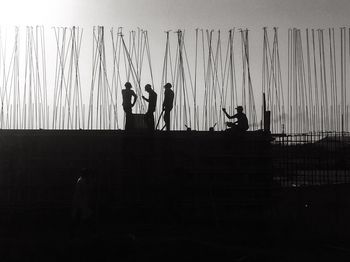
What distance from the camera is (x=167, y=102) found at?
566 inches

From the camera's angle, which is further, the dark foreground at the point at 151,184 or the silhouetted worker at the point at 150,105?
the silhouetted worker at the point at 150,105

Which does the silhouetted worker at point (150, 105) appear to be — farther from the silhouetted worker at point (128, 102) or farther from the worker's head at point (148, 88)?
the silhouetted worker at point (128, 102)

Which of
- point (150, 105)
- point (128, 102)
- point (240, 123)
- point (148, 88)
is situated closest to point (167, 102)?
point (150, 105)

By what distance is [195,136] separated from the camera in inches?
563

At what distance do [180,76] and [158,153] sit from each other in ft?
8.98

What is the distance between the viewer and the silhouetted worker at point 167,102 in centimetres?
1435

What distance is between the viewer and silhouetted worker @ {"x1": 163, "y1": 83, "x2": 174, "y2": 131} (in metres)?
14.4

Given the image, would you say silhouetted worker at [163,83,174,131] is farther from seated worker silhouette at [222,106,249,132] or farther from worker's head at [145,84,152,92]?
seated worker silhouette at [222,106,249,132]

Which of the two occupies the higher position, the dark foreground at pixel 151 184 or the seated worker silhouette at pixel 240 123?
the seated worker silhouette at pixel 240 123

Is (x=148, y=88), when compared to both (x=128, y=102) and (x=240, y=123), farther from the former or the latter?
(x=240, y=123)

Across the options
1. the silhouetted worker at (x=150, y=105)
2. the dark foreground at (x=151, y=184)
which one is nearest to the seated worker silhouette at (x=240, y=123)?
the dark foreground at (x=151, y=184)

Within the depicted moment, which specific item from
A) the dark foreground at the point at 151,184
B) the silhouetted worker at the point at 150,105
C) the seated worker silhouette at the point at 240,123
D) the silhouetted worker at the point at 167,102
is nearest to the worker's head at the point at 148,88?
the silhouetted worker at the point at 150,105

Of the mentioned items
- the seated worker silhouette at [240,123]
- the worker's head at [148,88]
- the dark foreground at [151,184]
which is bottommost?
the dark foreground at [151,184]

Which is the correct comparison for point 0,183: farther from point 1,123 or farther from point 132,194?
point 132,194
